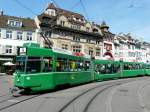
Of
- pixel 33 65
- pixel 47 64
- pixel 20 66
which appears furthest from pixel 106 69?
pixel 20 66

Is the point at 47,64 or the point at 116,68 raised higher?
the point at 116,68

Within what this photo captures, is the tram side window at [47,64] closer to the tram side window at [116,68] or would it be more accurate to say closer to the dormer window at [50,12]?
the tram side window at [116,68]

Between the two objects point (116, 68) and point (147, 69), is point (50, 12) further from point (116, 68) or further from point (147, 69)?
point (116, 68)

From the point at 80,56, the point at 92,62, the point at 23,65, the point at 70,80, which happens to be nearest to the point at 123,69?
the point at 92,62

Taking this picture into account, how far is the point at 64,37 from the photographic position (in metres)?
61.5

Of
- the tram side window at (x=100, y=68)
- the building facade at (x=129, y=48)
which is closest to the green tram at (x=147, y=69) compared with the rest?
the tram side window at (x=100, y=68)

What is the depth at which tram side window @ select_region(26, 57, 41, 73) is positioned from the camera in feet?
57.5

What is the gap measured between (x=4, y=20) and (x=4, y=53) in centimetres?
602

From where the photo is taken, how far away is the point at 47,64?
18.9m

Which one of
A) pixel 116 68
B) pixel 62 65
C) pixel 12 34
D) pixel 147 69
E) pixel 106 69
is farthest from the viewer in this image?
pixel 12 34

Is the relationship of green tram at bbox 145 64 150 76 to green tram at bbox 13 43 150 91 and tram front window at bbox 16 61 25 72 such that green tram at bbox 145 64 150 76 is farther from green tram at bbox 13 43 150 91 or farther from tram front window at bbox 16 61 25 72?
tram front window at bbox 16 61 25 72

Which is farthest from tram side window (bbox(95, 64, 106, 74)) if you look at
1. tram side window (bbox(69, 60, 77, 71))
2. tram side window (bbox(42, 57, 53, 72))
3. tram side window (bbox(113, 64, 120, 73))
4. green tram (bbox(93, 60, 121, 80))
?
tram side window (bbox(42, 57, 53, 72))

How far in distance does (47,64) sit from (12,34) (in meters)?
36.7

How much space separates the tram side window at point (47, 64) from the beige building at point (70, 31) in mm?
35828
